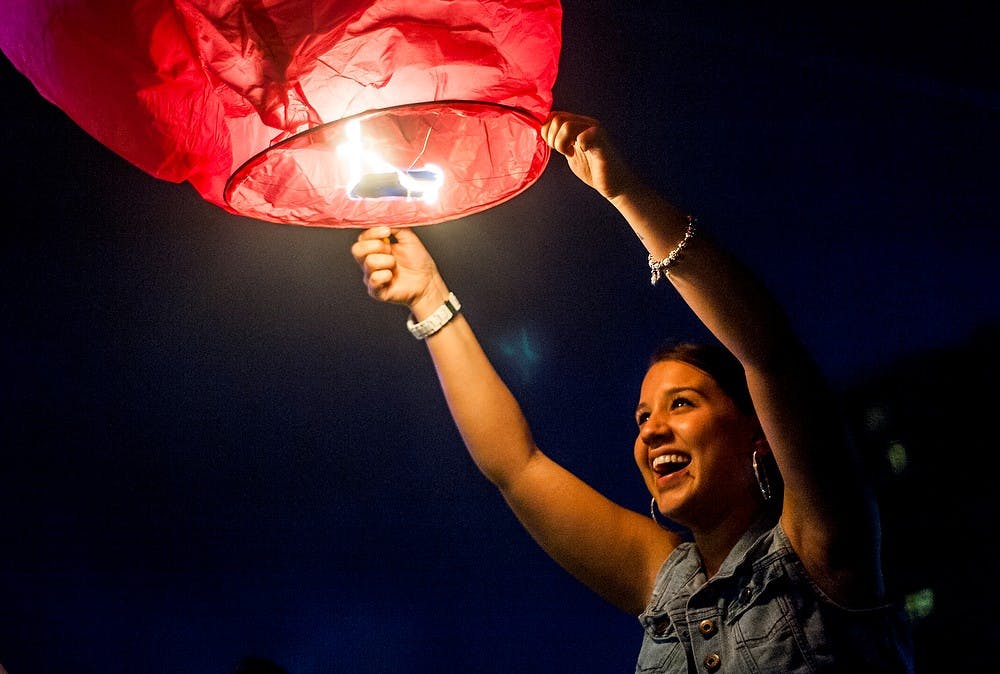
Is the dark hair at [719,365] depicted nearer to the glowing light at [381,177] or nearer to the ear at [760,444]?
the ear at [760,444]

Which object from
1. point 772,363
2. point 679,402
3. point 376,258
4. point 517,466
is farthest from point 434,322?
point 772,363

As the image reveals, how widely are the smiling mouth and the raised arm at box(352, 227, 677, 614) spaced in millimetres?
198

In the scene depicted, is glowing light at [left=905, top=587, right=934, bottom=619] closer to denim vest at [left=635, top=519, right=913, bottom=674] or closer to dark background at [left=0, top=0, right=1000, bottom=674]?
dark background at [left=0, top=0, right=1000, bottom=674]

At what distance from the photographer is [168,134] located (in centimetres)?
103

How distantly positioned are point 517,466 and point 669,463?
356 mm

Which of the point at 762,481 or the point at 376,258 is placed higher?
the point at 376,258

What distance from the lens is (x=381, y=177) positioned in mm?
1190

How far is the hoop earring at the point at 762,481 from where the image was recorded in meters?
1.41

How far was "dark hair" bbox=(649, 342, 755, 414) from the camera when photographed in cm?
150

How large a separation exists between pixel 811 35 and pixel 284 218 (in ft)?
4.71

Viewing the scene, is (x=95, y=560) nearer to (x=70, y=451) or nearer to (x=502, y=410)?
(x=70, y=451)

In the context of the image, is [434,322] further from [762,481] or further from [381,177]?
[762,481]

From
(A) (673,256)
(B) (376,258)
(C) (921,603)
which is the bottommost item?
(C) (921,603)

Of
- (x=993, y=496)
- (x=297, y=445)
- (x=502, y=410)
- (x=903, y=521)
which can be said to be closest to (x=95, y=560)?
(x=297, y=445)
